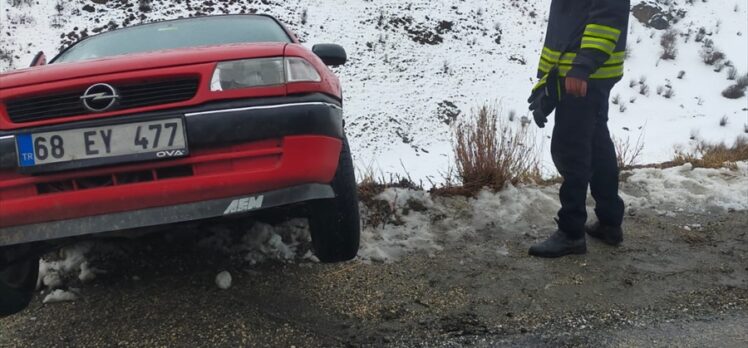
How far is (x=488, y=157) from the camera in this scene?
12.8 feet

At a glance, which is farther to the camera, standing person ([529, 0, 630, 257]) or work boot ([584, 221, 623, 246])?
work boot ([584, 221, 623, 246])

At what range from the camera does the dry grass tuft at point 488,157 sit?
3.87 metres

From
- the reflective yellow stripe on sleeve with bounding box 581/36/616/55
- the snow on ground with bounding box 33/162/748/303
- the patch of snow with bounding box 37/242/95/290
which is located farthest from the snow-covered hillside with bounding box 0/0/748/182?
the patch of snow with bounding box 37/242/95/290

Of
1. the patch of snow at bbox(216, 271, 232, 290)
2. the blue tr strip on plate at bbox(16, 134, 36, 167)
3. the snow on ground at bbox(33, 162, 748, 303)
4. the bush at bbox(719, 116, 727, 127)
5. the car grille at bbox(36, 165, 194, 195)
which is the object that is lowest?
the bush at bbox(719, 116, 727, 127)

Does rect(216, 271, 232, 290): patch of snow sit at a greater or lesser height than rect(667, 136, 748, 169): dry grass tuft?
greater

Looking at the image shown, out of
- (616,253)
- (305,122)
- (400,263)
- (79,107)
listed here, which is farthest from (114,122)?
(616,253)

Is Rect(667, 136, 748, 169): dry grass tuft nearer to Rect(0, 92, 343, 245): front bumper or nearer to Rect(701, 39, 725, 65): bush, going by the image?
Rect(0, 92, 343, 245): front bumper

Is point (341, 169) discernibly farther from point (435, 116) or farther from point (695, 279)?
point (435, 116)

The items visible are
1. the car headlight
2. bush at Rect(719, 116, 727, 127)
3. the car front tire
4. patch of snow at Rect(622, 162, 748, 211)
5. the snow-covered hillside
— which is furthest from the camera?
bush at Rect(719, 116, 727, 127)

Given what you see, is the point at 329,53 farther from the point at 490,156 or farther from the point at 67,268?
the point at 67,268

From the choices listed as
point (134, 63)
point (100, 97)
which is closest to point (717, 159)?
point (134, 63)

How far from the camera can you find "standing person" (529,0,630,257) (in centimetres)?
258

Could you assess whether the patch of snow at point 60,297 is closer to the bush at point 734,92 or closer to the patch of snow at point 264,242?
the patch of snow at point 264,242

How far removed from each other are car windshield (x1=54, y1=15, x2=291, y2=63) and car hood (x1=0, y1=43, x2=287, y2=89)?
87cm
